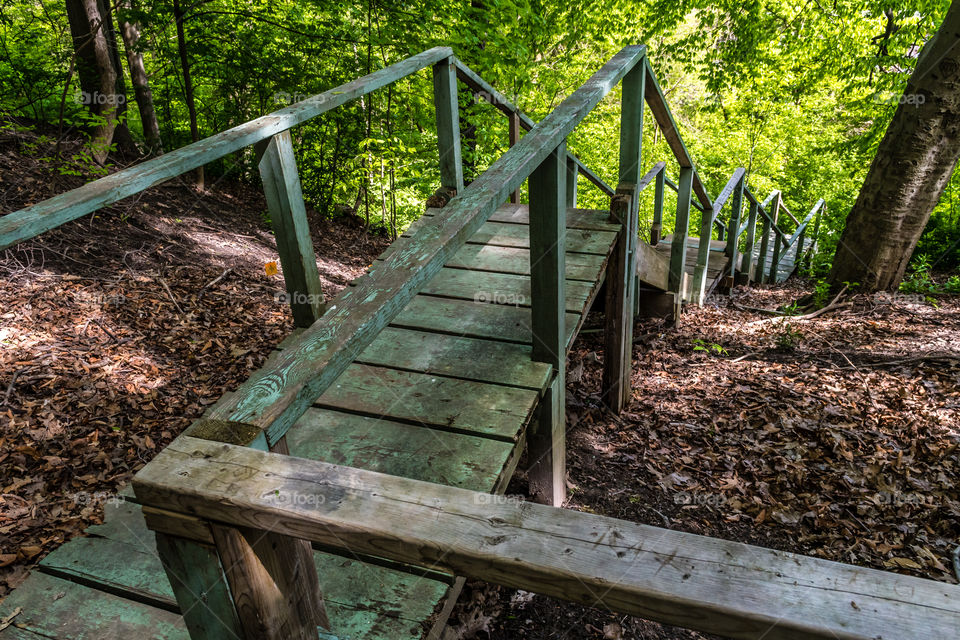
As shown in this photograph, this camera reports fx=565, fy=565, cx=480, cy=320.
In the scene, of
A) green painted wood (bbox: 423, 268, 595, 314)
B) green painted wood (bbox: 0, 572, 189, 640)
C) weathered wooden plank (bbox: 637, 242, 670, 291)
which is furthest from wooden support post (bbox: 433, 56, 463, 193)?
green painted wood (bbox: 0, 572, 189, 640)

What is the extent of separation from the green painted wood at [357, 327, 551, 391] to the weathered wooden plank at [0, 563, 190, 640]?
53.6 inches

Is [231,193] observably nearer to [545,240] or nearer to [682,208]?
[682,208]

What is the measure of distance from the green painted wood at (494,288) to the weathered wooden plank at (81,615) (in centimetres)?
220

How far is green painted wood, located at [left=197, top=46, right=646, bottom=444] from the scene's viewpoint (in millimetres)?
1045

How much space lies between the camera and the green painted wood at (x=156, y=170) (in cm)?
149

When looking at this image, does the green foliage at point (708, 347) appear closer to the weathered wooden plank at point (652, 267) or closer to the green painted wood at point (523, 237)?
the weathered wooden plank at point (652, 267)

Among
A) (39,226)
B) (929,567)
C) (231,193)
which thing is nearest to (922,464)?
(929,567)

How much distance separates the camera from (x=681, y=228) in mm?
5734

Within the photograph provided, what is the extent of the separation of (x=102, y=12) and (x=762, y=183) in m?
14.3

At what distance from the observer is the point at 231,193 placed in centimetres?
808

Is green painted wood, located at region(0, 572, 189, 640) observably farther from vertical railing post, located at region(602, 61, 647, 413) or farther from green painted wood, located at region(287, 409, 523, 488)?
vertical railing post, located at region(602, 61, 647, 413)

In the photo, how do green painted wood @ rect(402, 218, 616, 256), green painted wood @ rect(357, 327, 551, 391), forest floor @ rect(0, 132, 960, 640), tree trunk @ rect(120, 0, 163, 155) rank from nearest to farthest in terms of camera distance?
green painted wood @ rect(357, 327, 551, 391) → forest floor @ rect(0, 132, 960, 640) → green painted wood @ rect(402, 218, 616, 256) → tree trunk @ rect(120, 0, 163, 155)

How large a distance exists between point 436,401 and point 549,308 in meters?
0.67

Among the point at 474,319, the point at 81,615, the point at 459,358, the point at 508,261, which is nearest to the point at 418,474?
the point at 459,358
